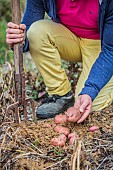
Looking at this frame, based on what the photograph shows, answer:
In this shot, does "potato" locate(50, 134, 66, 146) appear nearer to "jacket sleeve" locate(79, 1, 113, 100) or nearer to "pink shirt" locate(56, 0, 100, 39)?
"jacket sleeve" locate(79, 1, 113, 100)

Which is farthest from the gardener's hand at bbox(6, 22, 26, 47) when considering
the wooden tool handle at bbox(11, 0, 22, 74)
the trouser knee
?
the trouser knee

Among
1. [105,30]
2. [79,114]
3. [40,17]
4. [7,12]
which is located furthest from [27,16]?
[7,12]

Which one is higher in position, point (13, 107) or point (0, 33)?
point (13, 107)

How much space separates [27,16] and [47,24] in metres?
0.16

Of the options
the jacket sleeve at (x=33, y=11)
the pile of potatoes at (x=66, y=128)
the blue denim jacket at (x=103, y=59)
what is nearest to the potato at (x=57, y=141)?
the pile of potatoes at (x=66, y=128)

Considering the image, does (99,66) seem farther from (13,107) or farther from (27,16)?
(27,16)

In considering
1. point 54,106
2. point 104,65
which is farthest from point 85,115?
point 54,106

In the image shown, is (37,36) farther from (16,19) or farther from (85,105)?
(85,105)

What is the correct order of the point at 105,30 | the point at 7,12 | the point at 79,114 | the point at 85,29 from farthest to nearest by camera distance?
the point at 7,12 < the point at 85,29 < the point at 105,30 < the point at 79,114

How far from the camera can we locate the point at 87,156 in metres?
1.94

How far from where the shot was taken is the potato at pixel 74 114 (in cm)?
222

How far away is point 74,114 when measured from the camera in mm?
2232

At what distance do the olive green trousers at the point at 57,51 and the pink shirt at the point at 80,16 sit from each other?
47mm

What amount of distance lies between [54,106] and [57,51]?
1.17 feet
